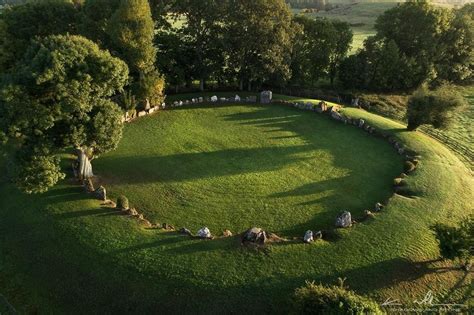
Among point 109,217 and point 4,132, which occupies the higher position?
point 4,132

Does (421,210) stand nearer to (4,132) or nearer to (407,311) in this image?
(407,311)

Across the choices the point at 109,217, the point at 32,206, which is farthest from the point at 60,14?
the point at 109,217

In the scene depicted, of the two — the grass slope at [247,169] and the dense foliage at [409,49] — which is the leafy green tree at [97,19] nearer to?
the grass slope at [247,169]

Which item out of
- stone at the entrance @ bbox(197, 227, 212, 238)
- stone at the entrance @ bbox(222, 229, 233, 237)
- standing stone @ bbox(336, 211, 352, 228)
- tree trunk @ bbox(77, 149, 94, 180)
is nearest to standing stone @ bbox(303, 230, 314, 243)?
standing stone @ bbox(336, 211, 352, 228)

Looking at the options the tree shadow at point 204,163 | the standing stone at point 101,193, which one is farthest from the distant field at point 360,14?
the standing stone at point 101,193

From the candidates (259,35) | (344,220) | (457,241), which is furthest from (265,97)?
(457,241)
